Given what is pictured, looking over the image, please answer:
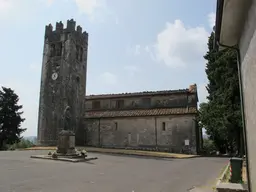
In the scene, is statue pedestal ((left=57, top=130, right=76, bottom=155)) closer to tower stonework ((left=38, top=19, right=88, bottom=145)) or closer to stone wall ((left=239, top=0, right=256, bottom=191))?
tower stonework ((left=38, top=19, right=88, bottom=145))

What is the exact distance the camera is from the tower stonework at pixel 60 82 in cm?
3322

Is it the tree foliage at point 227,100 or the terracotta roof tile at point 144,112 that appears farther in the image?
the terracotta roof tile at point 144,112

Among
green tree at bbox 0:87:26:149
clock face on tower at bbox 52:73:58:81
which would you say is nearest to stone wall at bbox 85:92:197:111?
clock face on tower at bbox 52:73:58:81

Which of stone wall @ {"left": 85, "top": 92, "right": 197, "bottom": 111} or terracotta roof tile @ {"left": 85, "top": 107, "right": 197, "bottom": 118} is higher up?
stone wall @ {"left": 85, "top": 92, "right": 197, "bottom": 111}

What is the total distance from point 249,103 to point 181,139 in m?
26.6

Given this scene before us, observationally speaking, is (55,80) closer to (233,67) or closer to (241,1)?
(233,67)

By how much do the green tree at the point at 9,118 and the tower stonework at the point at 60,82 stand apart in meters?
4.03

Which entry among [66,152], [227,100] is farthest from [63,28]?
[227,100]

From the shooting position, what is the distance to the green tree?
34.2 metres

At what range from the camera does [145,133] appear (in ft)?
106

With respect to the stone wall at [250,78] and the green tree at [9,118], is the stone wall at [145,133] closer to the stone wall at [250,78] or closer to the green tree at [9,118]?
the green tree at [9,118]

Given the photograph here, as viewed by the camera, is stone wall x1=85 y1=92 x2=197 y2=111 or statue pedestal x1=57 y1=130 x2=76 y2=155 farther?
stone wall x1=85 y1=92 x2=197 y2=111

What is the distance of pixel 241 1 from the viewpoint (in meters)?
4.37

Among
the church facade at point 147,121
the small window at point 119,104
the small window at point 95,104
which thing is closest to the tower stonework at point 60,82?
the small window at point 95,104
